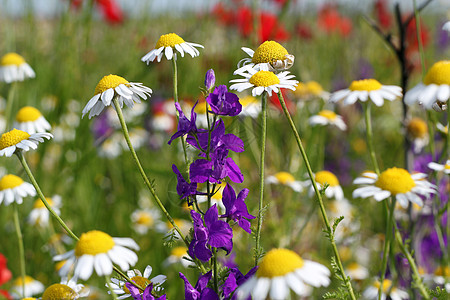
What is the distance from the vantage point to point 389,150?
214 centimetres

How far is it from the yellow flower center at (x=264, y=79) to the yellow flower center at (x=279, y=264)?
242 millimetres

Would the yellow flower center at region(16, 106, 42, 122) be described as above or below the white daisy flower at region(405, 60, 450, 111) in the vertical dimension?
below

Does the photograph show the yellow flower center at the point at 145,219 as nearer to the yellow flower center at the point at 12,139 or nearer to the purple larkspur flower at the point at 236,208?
the yellow flower center at the point at 12,139

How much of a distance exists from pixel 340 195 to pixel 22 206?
109cm

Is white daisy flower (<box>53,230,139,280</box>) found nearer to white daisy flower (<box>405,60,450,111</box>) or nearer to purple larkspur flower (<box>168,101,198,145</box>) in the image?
purple larkspur flower (<box>168,101,198,145</box>)

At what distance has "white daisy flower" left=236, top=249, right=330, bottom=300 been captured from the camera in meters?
0.42

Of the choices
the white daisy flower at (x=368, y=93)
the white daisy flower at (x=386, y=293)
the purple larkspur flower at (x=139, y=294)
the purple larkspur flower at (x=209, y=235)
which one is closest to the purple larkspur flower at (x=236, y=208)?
the purple larkspur flower at (x=209, y=235)

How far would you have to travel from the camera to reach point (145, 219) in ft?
5.25

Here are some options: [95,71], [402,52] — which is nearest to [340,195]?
[402,52]

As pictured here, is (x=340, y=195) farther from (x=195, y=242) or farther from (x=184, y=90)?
(x=184, y=90)

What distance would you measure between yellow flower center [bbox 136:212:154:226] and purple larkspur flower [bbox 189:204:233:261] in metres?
1.05

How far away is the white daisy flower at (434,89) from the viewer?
59 centimetres

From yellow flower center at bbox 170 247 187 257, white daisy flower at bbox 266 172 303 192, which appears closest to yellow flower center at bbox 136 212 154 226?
yellow flower center at bbox 170 247 187 257

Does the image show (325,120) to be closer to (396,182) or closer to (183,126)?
(396,182)
